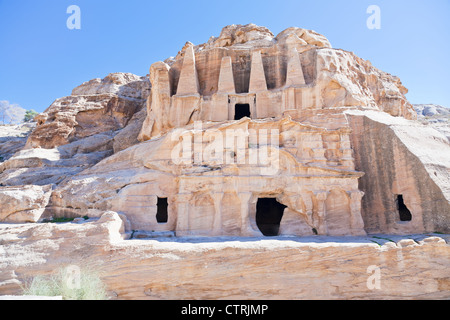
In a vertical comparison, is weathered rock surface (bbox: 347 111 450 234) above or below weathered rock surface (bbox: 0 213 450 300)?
above

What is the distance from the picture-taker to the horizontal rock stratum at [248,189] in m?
13.9

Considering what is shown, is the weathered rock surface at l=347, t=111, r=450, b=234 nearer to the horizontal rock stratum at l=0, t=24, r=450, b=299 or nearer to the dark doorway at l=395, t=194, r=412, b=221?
the horizontal rock stratum at l=0, t=24, r=450, b=299

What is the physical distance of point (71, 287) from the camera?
1095cm

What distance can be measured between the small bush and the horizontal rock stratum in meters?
0.69

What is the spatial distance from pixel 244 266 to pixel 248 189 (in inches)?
225

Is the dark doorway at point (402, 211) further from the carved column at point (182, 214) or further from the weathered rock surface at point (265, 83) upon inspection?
the carved column at point (182, 214)

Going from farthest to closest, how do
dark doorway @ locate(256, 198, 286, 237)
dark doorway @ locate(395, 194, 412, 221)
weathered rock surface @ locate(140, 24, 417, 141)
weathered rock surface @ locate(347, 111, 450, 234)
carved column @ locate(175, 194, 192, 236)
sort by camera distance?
weathered rock surface @ locate(140, 24, 417, 141) < dark doorway @ locate(256, 198, 286, 237) < dark doorway @ locate(395, 194, 412, 221) < carved column @ locate(175, 194, 192, 236) < weathered rock surface @ locate(347, 111, 450, 234)

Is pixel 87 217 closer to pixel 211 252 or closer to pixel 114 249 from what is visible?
pixel 114 249

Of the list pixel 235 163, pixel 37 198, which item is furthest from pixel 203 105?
pixel 37 198

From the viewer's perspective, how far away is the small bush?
10.4m

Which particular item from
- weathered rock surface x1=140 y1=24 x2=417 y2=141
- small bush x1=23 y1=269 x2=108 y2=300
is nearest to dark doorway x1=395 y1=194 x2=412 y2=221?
weathered rock surface x1=140 y1=24 x2=417 y2=141

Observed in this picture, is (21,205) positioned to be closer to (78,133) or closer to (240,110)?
(78,133)

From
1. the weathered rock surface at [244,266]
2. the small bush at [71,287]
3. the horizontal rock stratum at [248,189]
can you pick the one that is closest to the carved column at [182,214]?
the horizontal rock stratum at [248,189]

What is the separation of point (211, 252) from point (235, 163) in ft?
21.2
